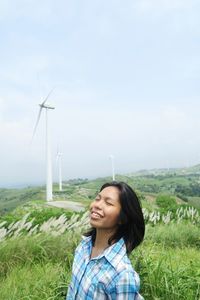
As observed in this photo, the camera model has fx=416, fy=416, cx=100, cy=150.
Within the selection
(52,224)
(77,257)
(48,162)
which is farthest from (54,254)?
(48,162)

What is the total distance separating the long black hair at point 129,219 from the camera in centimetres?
264

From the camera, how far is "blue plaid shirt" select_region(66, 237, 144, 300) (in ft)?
7.66

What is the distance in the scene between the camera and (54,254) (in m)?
6.97

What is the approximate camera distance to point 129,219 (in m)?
2.67

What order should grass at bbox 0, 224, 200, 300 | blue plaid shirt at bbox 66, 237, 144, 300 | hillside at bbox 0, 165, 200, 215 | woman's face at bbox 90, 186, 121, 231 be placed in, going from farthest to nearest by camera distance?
hillside at bbox 0, 165, 200, 215 → grass at bbox 0, 224, 200, 300 → woman's face at bbox 90, 186, 121, 231 → blue plaid shirt at bbox 66, 237, 144, 300

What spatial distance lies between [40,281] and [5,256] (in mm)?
1787

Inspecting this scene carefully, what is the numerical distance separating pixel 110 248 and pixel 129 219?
0.24 m

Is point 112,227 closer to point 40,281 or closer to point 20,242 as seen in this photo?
point 40,281

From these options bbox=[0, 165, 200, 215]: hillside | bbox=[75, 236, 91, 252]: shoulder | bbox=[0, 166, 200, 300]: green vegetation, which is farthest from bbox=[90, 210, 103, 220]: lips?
bbox=[0, 165, 200, 215]: hillside

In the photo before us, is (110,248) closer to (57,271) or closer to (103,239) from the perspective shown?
(103,239)

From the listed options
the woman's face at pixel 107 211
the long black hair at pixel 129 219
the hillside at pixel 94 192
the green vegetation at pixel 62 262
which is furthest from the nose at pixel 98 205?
the hillside at pixel 94 192

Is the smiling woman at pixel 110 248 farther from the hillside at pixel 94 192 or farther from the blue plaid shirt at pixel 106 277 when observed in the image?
the hillside at pixel 94 192

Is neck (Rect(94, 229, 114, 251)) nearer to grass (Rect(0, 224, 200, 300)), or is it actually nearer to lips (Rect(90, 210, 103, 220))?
lips (Rect(90, 210, 103, 220))

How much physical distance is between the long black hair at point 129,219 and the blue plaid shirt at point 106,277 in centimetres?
8
